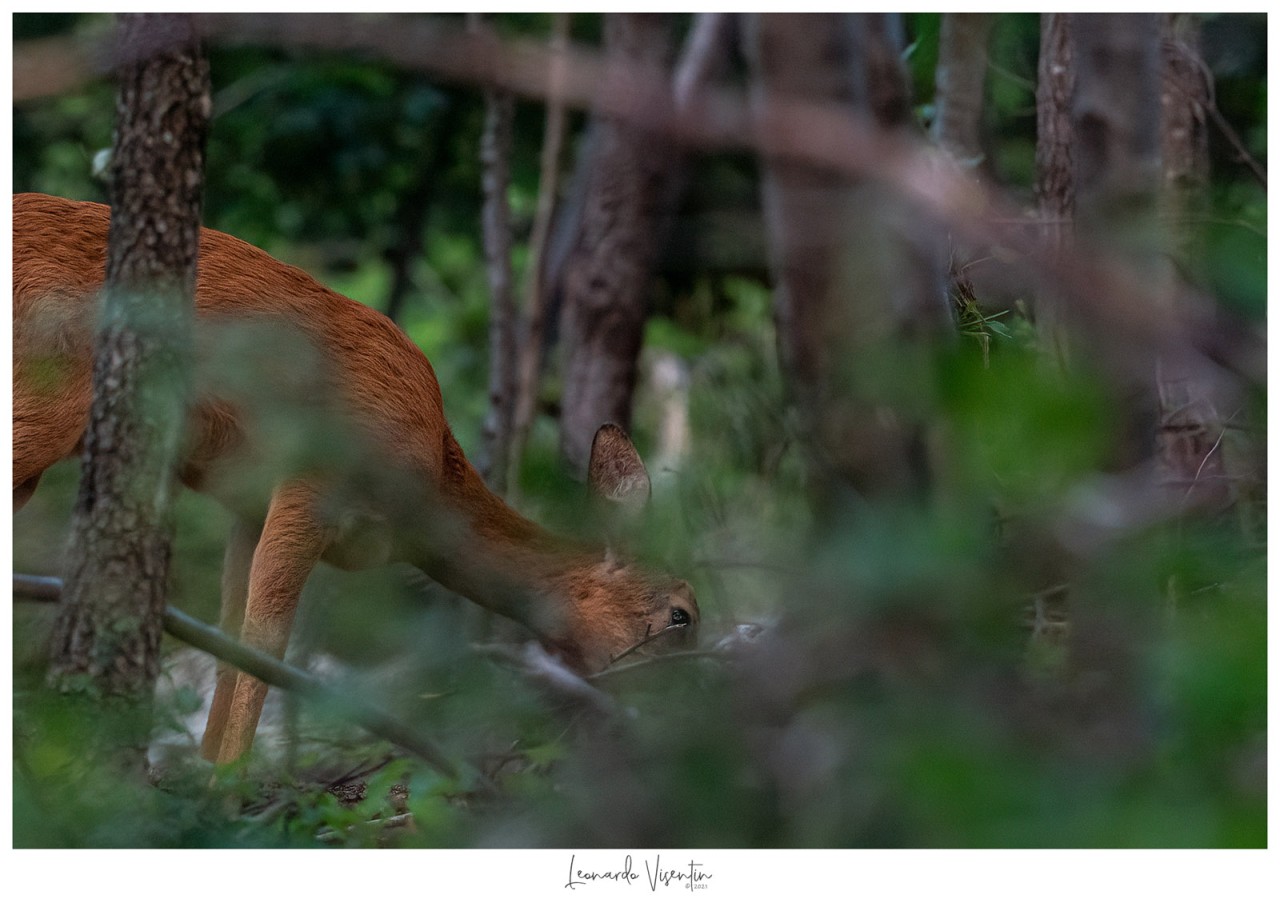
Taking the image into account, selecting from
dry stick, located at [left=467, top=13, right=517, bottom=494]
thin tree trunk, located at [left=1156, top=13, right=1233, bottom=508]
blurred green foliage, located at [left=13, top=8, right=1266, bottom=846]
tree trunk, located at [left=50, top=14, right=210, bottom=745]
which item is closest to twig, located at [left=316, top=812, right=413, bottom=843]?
blurred green foliage, located at [left=13, top=8, right=1266, bottom=846]

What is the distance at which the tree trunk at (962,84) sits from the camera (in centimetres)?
284

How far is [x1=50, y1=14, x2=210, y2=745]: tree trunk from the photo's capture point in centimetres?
199

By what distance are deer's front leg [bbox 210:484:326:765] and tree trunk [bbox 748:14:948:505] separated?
3.60ft

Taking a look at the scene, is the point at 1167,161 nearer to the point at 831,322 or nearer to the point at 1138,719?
the point at 831,322

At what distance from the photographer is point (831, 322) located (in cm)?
244

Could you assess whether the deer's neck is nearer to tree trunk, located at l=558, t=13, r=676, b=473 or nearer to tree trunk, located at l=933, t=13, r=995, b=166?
tree trunk, located at l=933, t=13, r=995, b=166

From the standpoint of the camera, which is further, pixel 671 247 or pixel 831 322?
pixel 671 247

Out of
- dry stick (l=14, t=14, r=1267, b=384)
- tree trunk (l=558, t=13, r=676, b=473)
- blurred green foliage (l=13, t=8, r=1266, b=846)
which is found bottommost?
blurred green foliage (l=13, t=8, r=1266, b=846)

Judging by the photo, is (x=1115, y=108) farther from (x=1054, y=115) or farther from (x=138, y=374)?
(x=138, y=374)

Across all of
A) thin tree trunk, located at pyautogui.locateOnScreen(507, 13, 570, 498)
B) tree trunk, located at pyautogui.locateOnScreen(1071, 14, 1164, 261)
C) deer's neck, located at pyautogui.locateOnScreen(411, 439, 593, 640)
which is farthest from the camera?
thin tree trunk, located at pyautogui.locateOnScreen(507, 13, 570, 498)

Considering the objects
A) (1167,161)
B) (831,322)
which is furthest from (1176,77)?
(831,322)

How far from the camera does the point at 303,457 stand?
117cm
